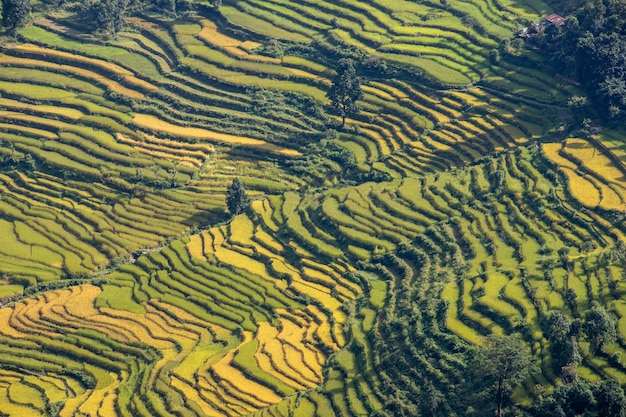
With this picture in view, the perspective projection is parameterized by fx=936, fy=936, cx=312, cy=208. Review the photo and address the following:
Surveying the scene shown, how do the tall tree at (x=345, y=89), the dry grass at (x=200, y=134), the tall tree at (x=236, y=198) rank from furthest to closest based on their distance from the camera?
the tall tree at (x=345, y=89) → the dry grass at (x=200, y=134) → the tall tree at (x=236, y=198)

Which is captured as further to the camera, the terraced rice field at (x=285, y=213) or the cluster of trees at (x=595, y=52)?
the cluster of trees at (x=595, y=52)

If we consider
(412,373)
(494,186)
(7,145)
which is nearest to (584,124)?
(494,186)

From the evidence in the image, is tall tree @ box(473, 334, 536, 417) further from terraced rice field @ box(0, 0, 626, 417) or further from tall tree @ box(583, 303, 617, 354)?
tall tree @ box(583, 303, 617, 354)

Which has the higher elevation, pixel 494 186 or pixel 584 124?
pixel 584 124

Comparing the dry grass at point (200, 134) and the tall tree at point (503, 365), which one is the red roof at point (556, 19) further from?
the tall tree at point (503, 365)

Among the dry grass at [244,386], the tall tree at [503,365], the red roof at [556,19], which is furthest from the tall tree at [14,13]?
the tall tree at [503,365]

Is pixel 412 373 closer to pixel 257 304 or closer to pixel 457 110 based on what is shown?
pixel 257 304

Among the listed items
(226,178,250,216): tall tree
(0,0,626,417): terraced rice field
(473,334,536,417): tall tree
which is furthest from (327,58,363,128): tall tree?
(473,334,536,417): tall tree
